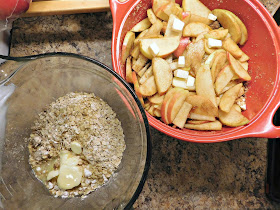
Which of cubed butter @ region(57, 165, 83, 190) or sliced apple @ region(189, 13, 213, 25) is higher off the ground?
sliced apple @ region(189, 13, 213, 25)

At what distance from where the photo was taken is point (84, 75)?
95 cm

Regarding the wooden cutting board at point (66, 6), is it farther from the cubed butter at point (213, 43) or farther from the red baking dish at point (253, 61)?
the cubed butter at point (213, 43)

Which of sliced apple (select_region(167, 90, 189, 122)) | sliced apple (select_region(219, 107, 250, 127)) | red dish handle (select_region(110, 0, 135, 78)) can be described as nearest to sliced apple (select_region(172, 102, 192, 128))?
sliced apple (select_region(167, 90, 189, 122))

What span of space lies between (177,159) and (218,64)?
0.39 metres

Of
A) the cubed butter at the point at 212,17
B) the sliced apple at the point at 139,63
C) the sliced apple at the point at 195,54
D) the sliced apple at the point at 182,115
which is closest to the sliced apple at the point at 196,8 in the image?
the cubed butter at the point at 212,17

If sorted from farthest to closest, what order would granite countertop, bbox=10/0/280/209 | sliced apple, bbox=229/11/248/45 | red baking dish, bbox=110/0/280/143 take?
granite countertop, bbox=10/0/280/209 < sliced apple, bbox=229/11/248/45 < red baking dish, bbox=110/0/280/143

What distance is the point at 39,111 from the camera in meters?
0.98

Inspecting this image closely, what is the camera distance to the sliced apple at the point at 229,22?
968mm

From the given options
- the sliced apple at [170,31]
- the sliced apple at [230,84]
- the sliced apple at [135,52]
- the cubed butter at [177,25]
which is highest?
the cubed butter at [177,25]

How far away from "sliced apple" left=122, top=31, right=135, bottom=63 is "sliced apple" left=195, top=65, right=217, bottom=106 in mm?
243

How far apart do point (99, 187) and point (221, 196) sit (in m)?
0.48

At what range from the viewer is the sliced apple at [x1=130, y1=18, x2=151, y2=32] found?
3.24ft

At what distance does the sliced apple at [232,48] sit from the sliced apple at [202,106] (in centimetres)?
19

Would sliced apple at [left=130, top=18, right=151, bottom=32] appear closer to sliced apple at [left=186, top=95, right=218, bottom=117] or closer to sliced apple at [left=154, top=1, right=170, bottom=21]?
sliced apple at [left=154, top=1, right=170, bottom=21]
